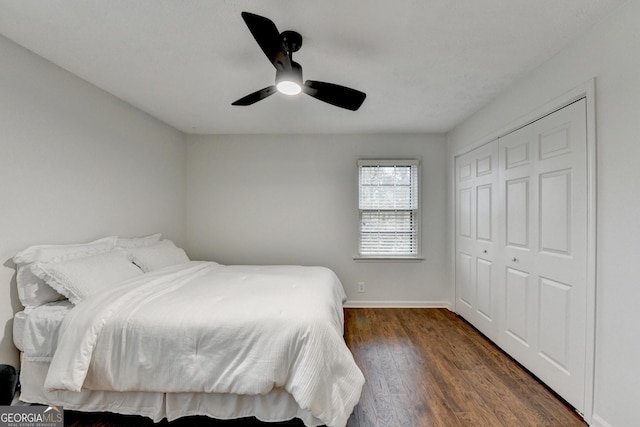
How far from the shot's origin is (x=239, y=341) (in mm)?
1521

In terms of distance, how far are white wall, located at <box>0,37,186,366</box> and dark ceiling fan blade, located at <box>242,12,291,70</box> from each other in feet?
5.62

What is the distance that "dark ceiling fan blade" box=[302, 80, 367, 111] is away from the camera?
1771 millimetres

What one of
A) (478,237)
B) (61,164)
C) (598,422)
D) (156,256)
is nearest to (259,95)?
(61,164)

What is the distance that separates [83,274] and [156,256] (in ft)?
2.52

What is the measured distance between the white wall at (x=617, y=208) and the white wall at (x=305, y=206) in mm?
2051

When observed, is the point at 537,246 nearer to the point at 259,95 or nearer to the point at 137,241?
the point at 259,95

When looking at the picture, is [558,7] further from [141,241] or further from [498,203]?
[141,241]

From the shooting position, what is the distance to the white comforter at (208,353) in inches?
57.8

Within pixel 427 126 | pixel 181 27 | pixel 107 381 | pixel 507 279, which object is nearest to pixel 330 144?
pixel 427 126

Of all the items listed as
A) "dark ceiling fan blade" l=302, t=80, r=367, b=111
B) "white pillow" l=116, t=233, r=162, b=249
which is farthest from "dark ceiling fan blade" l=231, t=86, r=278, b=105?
"white pillow" l=116, t=233, r=162, b=249

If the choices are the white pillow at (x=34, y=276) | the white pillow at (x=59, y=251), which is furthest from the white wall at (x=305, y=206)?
the white pillow at (x=34, y=276)

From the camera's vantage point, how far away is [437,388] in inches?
77.2

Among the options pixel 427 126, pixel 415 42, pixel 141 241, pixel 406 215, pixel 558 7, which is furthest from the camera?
pixel 406 215

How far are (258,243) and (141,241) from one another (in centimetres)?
139
